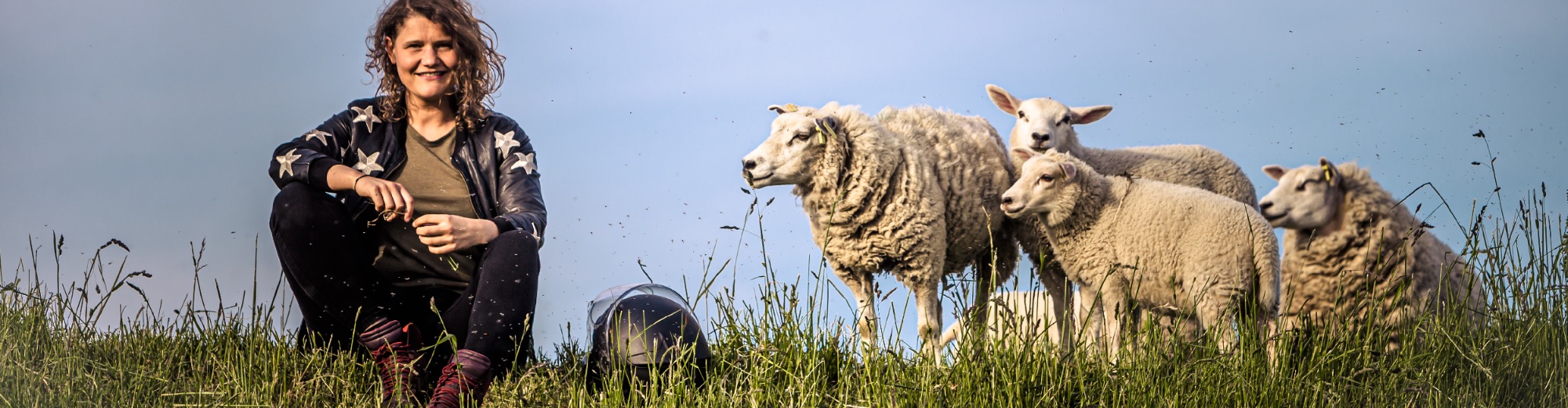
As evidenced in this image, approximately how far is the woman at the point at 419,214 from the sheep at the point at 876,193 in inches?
54.6

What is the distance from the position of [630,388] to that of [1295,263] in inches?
119

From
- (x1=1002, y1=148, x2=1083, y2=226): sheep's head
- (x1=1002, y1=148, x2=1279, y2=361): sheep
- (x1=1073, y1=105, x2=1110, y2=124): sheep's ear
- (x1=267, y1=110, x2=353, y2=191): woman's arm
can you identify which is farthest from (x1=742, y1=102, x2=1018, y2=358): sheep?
(x1=267, y1=110, x2=353, y2=191): woman's arm

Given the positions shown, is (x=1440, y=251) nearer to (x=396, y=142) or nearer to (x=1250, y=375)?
(x=1250, y=375)

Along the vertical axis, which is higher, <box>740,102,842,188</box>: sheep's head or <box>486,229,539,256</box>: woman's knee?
<box>740,102,842,188</box>: sheep's head

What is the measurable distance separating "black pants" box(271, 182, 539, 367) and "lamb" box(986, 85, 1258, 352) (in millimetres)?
2842

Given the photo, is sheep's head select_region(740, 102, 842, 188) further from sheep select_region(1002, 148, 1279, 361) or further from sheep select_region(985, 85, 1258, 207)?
sheep select_region(985, 85, 1258, 207)

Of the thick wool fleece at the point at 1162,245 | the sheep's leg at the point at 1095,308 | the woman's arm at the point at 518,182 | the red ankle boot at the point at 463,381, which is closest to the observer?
the red ankle boot at the point at 463,381

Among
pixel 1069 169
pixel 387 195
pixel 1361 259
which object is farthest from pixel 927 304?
pixel 387 195

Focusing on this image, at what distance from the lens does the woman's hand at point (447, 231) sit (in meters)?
3.62

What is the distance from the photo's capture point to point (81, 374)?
4.11 metres

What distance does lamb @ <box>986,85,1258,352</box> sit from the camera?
6.02 m

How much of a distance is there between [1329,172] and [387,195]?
367 centimetres

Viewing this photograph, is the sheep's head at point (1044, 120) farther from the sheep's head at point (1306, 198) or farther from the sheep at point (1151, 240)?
the sheep's head at point (1306, 198)

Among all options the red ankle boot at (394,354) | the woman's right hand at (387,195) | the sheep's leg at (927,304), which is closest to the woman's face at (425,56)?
the woman's right hand at (387,195)
